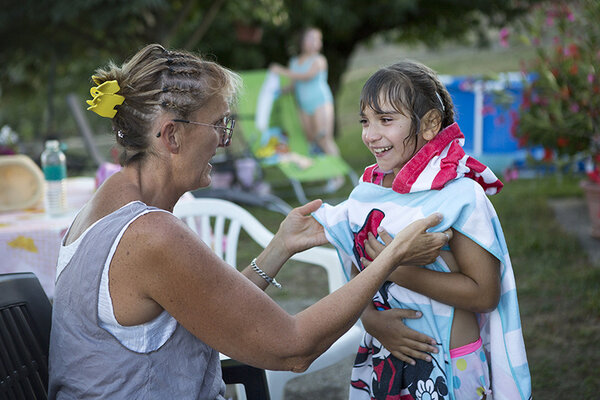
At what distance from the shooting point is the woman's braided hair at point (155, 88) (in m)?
1.61

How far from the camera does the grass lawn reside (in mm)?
3385

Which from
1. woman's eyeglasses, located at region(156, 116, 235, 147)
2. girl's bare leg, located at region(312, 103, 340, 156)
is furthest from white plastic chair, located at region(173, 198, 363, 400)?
girl's bare leg, located at region(312, 103, 340, 156)

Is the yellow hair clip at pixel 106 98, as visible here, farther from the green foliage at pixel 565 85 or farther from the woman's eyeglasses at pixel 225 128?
the green foliage at pixel 565 85

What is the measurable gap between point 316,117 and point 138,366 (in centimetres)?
760

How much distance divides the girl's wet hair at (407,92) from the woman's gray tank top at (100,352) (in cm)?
72

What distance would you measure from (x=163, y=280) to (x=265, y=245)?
4.66 feet

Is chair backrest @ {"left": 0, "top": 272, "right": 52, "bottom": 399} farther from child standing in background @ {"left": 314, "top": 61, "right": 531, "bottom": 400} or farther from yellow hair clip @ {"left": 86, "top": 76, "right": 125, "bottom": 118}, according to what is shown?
child standing in background @ {"left": 314, "top": 61, "right": 531, "bottom": 400}

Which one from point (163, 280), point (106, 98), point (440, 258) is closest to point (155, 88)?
point (106, 98)

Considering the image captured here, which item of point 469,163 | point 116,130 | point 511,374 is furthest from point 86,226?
point 511,374

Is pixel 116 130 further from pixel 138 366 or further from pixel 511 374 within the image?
pixel 511 374

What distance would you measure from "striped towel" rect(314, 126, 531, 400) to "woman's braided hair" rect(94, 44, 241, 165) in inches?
23.2

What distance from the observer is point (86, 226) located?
1.62 m

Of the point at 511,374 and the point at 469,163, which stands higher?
the point at 469,163

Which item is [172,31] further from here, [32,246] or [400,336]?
[400,336]
